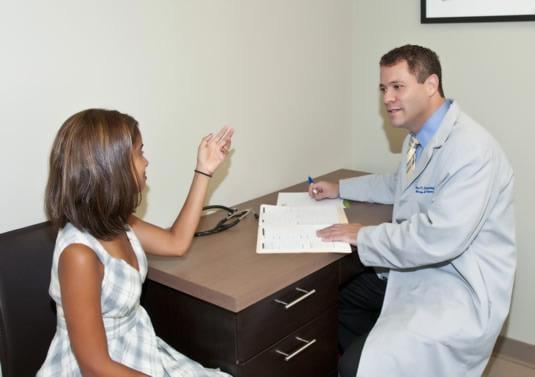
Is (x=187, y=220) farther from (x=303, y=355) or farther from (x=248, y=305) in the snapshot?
(x=303, y=355)

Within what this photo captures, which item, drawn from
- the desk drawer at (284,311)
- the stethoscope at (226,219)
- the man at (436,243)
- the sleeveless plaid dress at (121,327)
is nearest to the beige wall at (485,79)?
the man at (436,243)

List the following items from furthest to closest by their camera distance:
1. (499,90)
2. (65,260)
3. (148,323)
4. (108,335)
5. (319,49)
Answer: (319,49) → (499,90) → (148,323) → (108,335) → (65,260)

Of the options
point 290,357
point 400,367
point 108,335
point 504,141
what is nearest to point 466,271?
point 400,367

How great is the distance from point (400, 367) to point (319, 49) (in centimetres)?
145

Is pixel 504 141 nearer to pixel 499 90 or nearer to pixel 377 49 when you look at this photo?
pixel 499 90

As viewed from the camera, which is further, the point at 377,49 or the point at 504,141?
the point at 377,49

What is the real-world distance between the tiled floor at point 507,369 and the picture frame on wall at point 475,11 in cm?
142

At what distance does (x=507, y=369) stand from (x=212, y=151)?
5.30 feet

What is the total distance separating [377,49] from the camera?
8.91 ft

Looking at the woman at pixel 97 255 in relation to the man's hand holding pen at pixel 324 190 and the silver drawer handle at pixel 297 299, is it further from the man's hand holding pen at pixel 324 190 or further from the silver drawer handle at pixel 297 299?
the man's hand holding pen at pixel 324 190

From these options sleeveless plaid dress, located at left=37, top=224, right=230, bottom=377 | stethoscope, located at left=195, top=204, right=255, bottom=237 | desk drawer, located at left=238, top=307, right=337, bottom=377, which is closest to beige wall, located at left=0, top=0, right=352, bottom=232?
stethoscope, located at left=195, top=204, right=255, bottom=237

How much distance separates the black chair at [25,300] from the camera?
154 centimetres

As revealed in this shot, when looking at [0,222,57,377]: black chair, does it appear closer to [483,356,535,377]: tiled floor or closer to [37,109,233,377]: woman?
[37,109,233,377]: woman

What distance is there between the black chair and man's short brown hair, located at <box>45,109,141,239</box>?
0.24 meters
